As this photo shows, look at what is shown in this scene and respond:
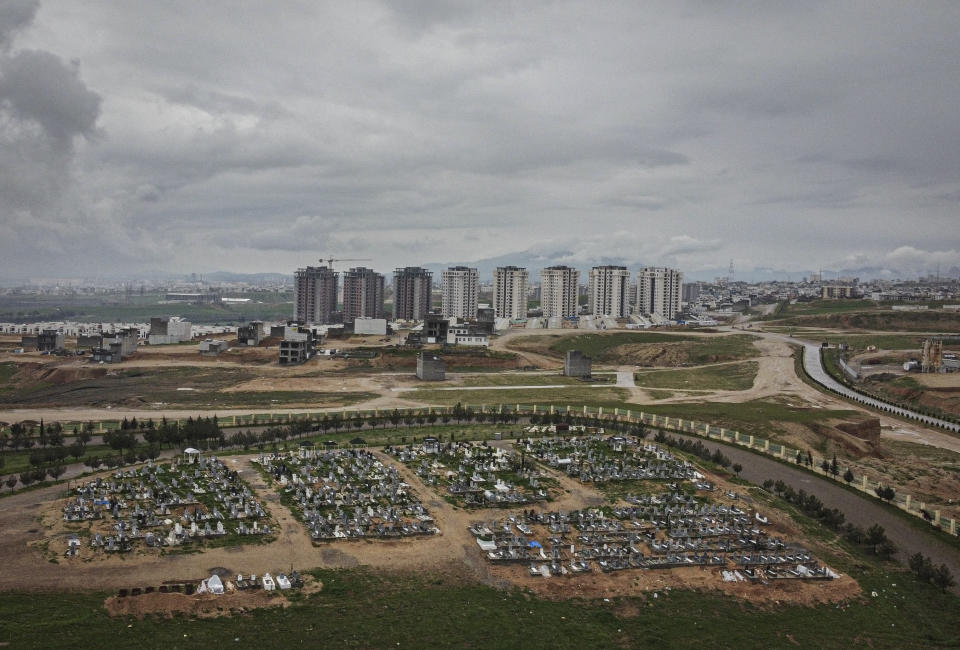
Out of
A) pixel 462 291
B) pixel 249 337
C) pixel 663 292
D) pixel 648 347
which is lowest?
pixel 249 337

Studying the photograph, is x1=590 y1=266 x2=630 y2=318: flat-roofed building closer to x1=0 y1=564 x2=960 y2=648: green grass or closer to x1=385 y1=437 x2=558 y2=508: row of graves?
x1=385 y1=437 x2=558 y2=508: row of graves

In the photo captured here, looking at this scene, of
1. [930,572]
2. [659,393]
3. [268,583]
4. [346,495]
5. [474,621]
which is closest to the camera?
[474,621]

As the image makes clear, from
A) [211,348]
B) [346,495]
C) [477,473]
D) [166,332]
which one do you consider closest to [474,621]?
[346,495]

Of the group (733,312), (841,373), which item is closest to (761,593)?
(841,373)

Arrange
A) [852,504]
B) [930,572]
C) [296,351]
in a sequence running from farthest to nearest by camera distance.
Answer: [296,351] < [852,504] < [930,572]

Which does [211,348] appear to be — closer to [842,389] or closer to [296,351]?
[296,351]

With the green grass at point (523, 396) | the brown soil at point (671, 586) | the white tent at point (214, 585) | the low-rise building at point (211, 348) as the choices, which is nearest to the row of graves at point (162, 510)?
the white tent at point (214, 585)

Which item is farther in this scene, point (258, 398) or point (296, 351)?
point (296, 351)
